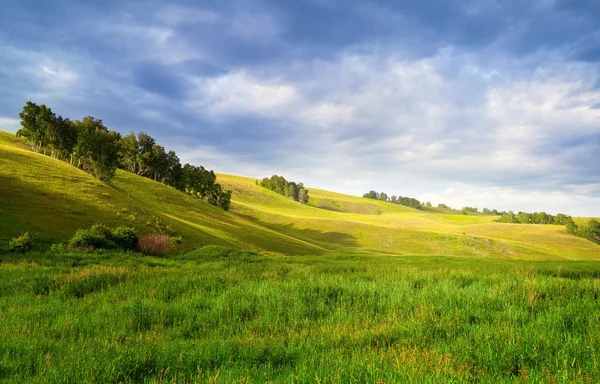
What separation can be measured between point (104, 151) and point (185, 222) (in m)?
34.6

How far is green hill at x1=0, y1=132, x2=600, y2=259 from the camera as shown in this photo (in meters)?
34.4

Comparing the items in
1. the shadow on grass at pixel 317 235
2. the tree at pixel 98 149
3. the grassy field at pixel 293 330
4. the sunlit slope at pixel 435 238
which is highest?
the tree at pixel 98 149

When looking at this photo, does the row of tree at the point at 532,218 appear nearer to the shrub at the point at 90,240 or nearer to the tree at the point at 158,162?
the tree at the point at 158,162

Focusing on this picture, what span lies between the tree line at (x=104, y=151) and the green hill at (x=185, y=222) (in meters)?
7.15

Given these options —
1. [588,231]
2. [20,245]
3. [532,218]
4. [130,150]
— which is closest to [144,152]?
[130,150]

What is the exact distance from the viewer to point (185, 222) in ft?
171

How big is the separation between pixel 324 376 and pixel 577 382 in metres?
3.37

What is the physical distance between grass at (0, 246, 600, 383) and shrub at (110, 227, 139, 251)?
1769 centimetres

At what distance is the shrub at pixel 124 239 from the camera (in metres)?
29.4


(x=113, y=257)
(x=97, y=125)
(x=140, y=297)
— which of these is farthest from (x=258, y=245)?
(x=97, y=125)

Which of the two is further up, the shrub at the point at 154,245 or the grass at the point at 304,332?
the grass at the point at 304,332

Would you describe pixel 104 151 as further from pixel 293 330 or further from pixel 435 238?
pixel 435 238

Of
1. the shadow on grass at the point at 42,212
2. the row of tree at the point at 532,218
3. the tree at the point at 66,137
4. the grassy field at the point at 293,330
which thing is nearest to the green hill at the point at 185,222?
the shadow on grass at the point at 42,212

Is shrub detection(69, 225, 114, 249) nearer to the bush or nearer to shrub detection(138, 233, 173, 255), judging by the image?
the bush
